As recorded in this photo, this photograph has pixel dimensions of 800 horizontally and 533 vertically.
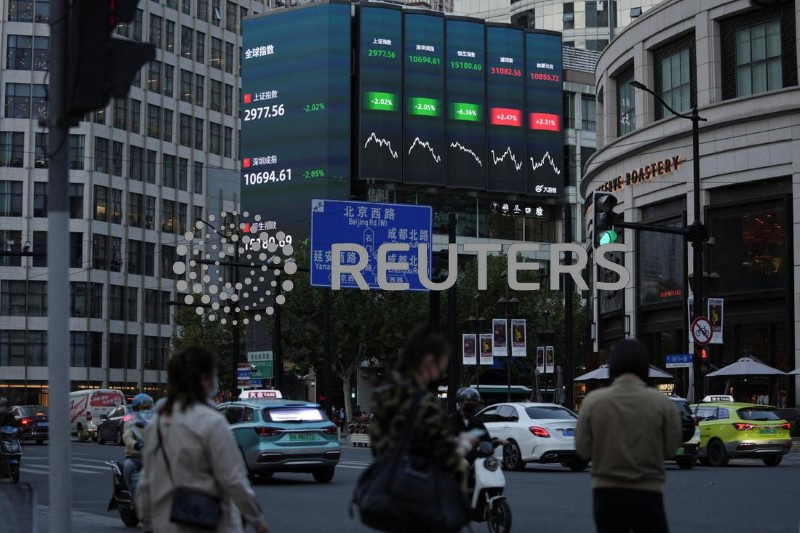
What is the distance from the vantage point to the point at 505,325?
155 ft

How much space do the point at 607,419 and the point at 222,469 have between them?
229cm

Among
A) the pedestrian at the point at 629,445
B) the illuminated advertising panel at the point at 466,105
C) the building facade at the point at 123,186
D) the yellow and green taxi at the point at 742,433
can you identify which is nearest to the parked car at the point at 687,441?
the yellow and green taxi at the point at 742,433

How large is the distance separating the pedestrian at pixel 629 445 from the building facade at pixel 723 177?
111 feet

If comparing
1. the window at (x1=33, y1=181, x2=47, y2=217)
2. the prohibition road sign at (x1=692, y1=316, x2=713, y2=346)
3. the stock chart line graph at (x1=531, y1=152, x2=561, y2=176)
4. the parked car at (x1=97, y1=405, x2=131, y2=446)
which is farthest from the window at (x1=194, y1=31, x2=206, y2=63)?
the prohibition road sign at (x1=692, y1=316, x2=713, y2=346)

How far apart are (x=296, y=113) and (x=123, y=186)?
1974 cm

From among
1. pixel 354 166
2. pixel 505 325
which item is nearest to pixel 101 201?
pixel 354 166

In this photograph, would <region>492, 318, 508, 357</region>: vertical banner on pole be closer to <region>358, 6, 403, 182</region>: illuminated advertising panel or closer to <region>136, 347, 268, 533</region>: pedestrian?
<region>136, 347, 268, 533</region>: pedestrian

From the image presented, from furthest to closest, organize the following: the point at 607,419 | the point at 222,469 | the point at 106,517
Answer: the point at 106,517, the point at 607,419, the point at 222,469

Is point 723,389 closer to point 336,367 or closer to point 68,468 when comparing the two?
point 336,367

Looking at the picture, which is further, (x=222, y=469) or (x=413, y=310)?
(x=413, y=310)

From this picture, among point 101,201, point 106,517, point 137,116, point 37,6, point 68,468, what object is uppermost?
point 37,6

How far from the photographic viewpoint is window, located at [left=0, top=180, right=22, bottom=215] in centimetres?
9725

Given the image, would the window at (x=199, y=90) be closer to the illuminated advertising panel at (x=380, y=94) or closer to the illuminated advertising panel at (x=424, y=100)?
the illuminated advertising panel at (x=380, y=94)

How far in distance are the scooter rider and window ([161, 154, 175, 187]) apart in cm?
9130
